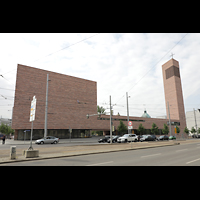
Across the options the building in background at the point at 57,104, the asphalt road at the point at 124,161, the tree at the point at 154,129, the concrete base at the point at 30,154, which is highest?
the building in background at the point at 57,104

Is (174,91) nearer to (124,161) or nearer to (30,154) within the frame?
(124,161)

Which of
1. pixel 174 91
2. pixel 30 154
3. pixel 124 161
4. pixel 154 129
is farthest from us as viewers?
pixel 174 91

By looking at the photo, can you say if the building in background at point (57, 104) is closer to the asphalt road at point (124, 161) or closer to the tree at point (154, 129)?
the tree at point (154, 129)

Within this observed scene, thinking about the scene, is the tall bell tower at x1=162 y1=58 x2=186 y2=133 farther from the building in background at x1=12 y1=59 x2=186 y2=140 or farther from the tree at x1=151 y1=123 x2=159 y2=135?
the building in background at x1=12 y1=59 x2=186 y2=140

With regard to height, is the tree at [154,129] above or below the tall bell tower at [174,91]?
below

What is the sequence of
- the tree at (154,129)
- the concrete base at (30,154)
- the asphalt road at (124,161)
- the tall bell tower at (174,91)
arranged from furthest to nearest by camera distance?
1. the tall bell tower at (174,91)
2. the tree at (154,129)
3. the concrete base at (30,154)
4. the asphalt road at (124,161)

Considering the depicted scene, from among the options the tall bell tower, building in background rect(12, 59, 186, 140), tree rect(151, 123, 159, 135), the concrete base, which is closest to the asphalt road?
the concrete base

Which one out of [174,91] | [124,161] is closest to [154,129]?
[174,91]

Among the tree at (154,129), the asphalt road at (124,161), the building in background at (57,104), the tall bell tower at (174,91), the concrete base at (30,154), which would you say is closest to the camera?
the asphalt road at (124,161)

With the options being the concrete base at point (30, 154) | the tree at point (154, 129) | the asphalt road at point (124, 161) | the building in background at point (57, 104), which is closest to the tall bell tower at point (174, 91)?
the tree at point (154, 129)
